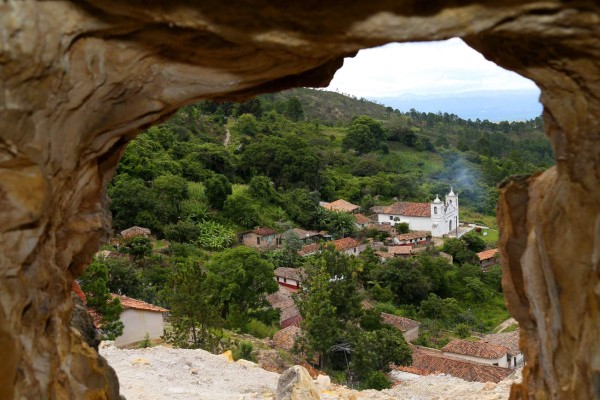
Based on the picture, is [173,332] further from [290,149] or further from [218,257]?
[290,149]

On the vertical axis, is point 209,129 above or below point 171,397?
above

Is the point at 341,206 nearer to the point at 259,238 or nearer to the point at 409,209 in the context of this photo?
the point at 409,209

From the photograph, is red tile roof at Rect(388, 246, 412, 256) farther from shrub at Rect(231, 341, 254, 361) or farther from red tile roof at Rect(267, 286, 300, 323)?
shrub at Rect(231, 341, 254, 361)

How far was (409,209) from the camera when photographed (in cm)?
5578

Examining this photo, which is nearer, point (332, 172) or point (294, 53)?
point (294, 53)

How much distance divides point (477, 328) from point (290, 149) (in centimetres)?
2666

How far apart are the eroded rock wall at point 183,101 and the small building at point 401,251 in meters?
39.5

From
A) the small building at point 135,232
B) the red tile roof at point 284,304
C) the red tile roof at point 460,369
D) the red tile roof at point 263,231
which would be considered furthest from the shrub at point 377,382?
the red tile roof at point 263,231

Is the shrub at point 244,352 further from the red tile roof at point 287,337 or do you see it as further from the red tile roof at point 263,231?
the red tile roof at point 263,231

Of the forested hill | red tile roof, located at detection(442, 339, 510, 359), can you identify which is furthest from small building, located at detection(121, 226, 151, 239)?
red tile roof, located at detection(442, 339, 510, 359)

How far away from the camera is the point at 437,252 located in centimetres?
4809

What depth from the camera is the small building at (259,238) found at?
4528 cm

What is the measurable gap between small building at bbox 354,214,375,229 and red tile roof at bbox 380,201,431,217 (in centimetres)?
268

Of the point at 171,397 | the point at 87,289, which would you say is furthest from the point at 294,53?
the point at 87,289
